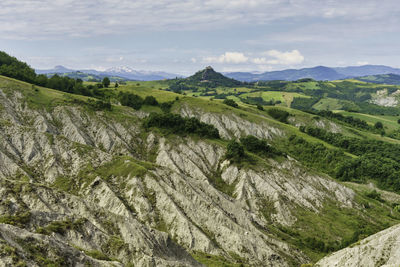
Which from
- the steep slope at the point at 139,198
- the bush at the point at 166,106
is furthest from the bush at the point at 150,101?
the steep slope at the point at 139,198

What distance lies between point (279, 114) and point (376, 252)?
485 feet

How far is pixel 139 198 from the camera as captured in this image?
6606cm

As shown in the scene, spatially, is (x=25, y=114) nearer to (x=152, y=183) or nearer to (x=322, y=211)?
(x=152, y=183)

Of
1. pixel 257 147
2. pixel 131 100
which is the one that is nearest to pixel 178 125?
pixel 257 147

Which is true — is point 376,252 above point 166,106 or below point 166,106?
below

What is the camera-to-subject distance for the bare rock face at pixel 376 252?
43.1 meters

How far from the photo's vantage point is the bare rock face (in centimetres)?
4309

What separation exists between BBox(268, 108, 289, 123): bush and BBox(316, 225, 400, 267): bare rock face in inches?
5510

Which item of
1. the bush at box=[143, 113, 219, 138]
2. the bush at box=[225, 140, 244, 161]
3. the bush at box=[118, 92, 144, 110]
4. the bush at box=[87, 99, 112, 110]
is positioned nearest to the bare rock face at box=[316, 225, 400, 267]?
the bush at box=[225, 140, 244, 161]

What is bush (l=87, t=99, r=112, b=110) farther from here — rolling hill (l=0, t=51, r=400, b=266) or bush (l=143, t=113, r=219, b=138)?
bush (l=143, t=113, r=219, b=138)

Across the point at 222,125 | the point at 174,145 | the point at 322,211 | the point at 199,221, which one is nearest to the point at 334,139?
the point at 222,125

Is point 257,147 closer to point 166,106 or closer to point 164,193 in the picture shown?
point 164,193

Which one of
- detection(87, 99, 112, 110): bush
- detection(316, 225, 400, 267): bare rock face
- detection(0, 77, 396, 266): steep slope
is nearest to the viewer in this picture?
detection(0, 77, 396, 266): steep slope

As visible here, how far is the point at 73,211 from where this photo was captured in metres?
50.2
